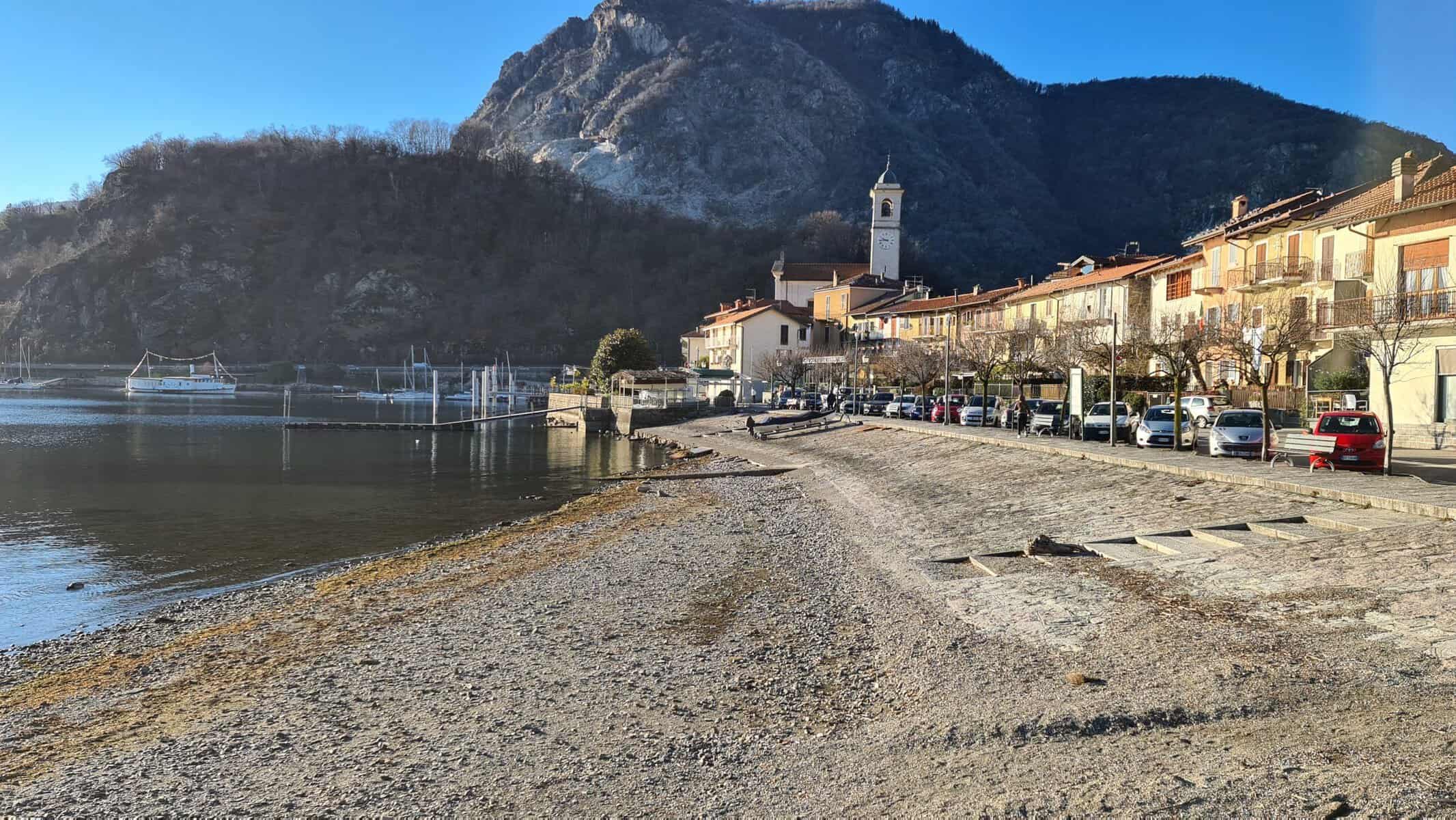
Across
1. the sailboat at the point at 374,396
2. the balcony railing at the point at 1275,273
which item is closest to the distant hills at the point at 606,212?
the sailboat at the point at 374,396

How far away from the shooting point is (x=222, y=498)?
30.3 meters

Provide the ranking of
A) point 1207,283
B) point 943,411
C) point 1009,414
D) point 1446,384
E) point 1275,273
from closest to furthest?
point 1446,384, point 1275,273, point 1009,414, point 1207,283, point 943,411

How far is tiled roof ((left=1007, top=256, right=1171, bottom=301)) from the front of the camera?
4850cm

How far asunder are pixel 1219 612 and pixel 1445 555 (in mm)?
2891

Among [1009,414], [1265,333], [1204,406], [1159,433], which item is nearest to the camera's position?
[1159,433]

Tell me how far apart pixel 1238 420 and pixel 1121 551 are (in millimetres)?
12975

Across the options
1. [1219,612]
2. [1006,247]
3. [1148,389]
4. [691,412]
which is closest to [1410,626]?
[1219,612]

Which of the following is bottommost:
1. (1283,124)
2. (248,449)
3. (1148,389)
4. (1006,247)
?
(248,449)

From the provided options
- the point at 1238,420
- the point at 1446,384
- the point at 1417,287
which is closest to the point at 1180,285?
the point at 1417,287

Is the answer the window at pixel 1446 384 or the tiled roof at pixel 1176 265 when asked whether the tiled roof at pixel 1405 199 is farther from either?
the tiled roof at pixel 1176 265

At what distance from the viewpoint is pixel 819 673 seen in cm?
932

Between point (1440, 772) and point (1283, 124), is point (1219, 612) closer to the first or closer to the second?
point (1440, 772)

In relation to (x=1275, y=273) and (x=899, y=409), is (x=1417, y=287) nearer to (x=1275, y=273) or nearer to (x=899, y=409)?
(x=1275, y=273)

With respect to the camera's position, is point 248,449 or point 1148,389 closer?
point 1148,389
